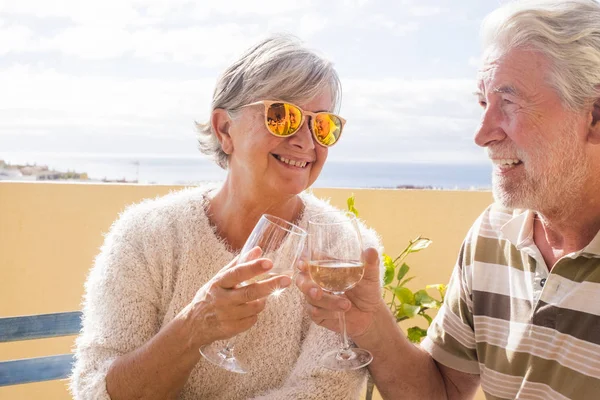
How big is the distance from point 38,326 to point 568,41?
311 cm

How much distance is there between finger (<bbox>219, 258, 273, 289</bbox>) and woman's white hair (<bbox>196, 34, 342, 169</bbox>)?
30.7 inches

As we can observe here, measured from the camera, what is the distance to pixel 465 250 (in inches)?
77.6

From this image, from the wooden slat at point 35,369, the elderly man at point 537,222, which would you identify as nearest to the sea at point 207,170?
the elderly man at point 537,222

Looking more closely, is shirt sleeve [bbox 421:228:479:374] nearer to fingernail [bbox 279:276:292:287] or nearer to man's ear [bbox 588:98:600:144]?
man's ear [bbox 588:98:600:144]

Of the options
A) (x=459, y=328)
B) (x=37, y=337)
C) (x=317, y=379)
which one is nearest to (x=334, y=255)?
(x=317, y=379)

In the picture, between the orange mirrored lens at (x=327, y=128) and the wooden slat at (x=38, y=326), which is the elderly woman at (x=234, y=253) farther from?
the wooden slat at (x=38, y=326)

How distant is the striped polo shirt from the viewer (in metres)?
1.60

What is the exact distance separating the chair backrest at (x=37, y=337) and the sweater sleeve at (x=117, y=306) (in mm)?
1692

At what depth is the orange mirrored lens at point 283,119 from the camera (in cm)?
204

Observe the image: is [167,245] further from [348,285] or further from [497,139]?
[497,139]

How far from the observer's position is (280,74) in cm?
207

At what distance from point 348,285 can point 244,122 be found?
0.81 meters

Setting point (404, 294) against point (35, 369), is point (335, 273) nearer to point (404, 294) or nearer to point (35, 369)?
point (404, 294)

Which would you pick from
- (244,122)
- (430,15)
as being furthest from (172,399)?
(430,15)
